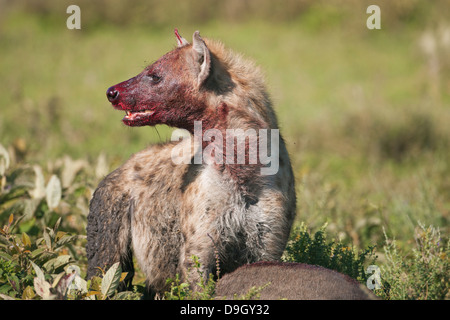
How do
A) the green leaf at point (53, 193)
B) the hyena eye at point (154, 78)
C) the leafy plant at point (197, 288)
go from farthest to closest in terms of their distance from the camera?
the green leaf at point (53, 193)
the hyena eye at point (154, 78)
the leafy plant at point (197, 288)

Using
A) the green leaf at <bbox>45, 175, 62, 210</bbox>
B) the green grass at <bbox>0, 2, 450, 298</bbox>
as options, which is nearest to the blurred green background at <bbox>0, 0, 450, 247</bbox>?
the green grass at <bbox>0, 2, 450, 298</bbox>

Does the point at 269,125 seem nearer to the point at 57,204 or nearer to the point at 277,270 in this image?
the point at 277,270

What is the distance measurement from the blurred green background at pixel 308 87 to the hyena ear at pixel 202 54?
0.59 meters

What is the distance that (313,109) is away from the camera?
10984mm

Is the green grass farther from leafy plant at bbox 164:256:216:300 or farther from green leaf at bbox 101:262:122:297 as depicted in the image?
green leaf at bbox 101:262:122:297

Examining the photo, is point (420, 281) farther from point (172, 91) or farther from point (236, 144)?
point (172, 91)

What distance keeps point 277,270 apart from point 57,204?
95.3 inches

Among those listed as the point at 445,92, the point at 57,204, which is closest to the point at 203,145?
the point at 57,204

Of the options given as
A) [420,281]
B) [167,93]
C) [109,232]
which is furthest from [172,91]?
[420,281]

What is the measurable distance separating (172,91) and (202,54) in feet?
0.88

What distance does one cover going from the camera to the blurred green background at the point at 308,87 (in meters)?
6.55

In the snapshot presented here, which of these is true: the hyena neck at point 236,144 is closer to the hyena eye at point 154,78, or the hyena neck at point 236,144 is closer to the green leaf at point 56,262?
the hyena eye at point 154,78

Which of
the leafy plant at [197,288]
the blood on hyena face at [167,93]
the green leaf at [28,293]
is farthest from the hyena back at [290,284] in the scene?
the green leaf at [28,293]

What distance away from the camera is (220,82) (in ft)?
11.6
